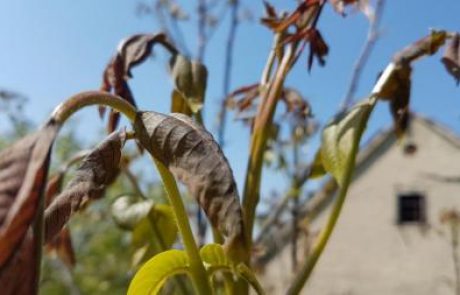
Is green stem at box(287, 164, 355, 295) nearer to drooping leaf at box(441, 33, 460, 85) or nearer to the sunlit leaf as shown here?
drooping leaf at box(441, 33, 460, 85)

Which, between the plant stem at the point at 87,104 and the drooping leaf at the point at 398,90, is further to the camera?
the drooping leaf at the point at 398,90

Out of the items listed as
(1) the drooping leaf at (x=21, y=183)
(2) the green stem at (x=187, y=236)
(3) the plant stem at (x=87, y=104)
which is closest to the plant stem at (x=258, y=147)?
(2) the green stem at (x=187, y=236)

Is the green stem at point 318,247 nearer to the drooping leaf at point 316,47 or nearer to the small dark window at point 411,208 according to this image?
the drooping leaf at point 316,47

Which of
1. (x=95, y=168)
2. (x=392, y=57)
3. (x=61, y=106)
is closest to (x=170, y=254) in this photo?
(x=95, y=168)

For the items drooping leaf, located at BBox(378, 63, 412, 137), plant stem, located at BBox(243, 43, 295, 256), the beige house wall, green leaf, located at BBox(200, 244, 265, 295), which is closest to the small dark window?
the beige house wall

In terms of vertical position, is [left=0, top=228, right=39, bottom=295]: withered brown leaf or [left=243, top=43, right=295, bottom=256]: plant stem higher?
[left=0, top=228, right=39, bottom=295]: withered brown leaf

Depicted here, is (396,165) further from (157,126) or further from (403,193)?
(157,126)
